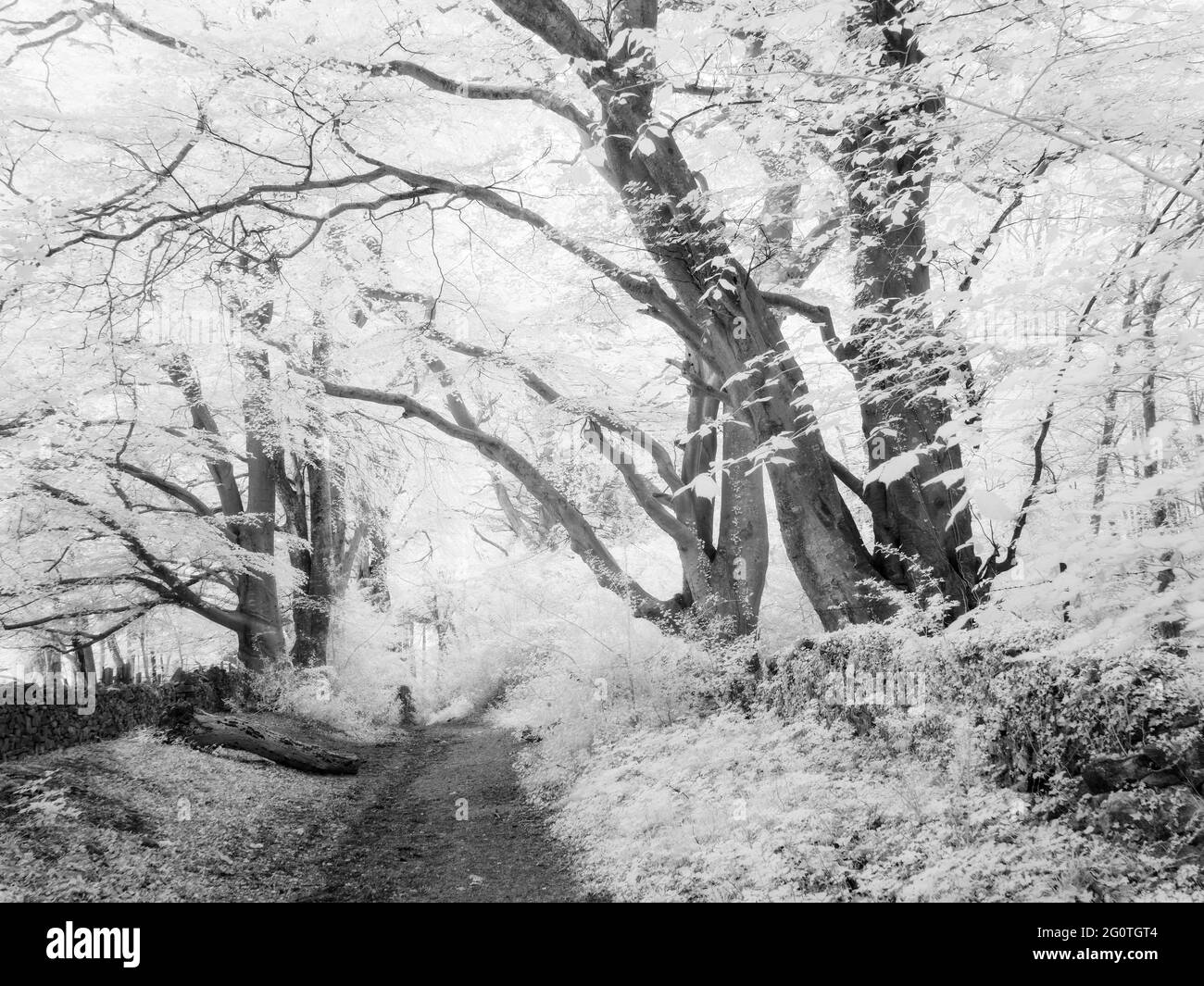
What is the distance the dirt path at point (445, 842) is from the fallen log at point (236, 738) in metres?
0.72

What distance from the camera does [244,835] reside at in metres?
5.78

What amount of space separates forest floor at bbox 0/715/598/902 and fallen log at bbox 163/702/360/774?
0.22m

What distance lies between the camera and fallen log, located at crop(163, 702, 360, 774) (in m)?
8.30

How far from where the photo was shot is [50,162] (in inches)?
334

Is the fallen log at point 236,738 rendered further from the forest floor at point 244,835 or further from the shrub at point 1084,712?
the shrub at point 1084,712

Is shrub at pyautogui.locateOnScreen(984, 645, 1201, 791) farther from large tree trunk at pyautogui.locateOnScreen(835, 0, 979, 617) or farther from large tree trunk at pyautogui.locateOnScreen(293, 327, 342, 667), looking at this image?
large tree trunk at pyautogui.locateOnScreen(293, 327, 342, 667)

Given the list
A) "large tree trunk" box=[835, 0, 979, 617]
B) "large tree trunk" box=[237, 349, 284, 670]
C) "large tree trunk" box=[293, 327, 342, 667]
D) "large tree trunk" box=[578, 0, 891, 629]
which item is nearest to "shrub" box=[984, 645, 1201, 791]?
"large tree trunk" box=[835, 0, 979, 617]

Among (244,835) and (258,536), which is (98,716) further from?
(258,536)

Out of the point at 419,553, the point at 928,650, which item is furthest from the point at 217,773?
the point at 419,553

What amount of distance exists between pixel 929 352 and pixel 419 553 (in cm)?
1950

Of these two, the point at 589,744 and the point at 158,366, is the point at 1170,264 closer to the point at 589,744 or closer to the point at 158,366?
the point at 589,744

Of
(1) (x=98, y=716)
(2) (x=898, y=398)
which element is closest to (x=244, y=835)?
(1) (x=98, y=716)

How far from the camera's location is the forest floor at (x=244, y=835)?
4.50m

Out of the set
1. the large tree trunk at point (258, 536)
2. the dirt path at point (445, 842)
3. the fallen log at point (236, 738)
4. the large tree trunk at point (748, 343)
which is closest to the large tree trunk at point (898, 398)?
the large tree trunk at point (748, 343)
